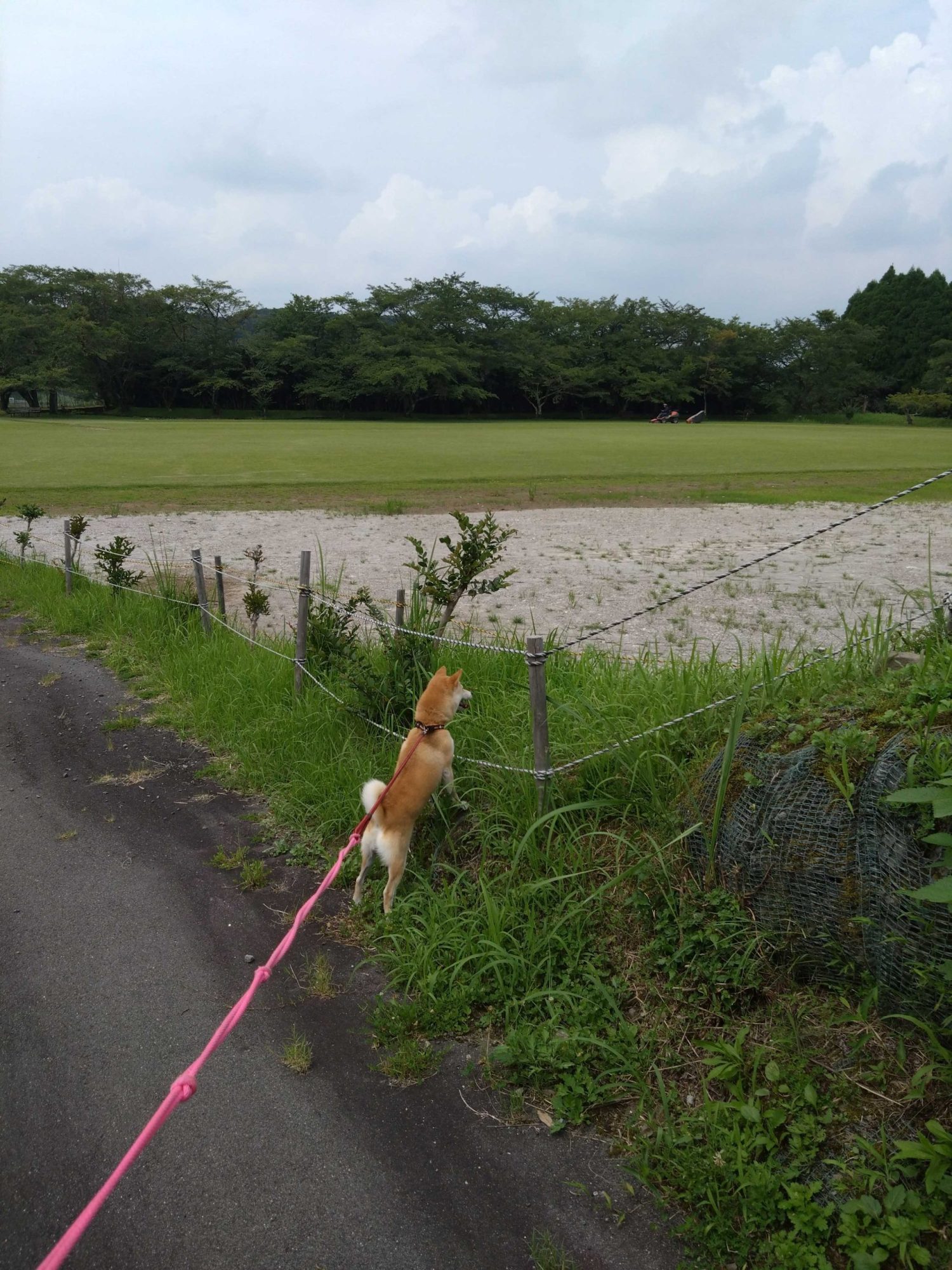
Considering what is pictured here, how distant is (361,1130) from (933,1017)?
1498mm

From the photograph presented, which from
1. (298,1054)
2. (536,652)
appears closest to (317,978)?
(298,1054)

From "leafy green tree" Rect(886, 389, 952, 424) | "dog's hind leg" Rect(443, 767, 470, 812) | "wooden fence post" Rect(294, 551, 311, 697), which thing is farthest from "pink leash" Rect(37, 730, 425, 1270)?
"leafy green tree" Rect(886, 389, 952, 424)

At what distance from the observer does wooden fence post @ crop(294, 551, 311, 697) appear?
15.4 ft

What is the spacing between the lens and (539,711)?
305cm

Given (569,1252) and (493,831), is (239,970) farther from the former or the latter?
(569,1252)

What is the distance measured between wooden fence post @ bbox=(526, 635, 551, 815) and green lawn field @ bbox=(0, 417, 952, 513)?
41.8 feet

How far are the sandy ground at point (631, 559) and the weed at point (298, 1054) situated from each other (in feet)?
9.32

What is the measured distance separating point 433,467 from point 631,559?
457 inches

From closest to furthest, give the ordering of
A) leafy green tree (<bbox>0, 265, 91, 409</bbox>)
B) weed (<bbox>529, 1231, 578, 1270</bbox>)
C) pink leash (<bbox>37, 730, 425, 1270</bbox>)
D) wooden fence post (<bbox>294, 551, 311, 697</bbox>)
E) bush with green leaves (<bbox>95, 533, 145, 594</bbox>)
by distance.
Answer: pink leash (<bbox>37, 730, 425, 1270</bbox>), weed (<bbox>529, 1231, 578, 1270</bbox>), wooden fence post (<bbox>294, 551, 311, 697</bbox>), bush with green leaves (<bbox>95, 533, 145, 594</bbox>), leafy green tree (<bbox>0, 265, 91, 409</bbox>)

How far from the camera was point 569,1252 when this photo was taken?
6.18 ft

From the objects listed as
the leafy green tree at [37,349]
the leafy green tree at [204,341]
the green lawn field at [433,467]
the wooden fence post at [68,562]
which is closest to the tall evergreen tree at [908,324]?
the green lawn field at [433,467]

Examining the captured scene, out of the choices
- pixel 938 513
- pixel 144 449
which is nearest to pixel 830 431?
pixel 938 513

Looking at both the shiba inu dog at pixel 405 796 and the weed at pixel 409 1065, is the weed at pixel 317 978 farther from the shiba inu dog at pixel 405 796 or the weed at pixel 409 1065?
the weed at pixel 409 1065

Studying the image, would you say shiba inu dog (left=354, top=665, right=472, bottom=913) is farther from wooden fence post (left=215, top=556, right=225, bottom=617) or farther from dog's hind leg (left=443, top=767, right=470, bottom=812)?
wooden fence post (left=215, top=556, right=225, bottom=617)
